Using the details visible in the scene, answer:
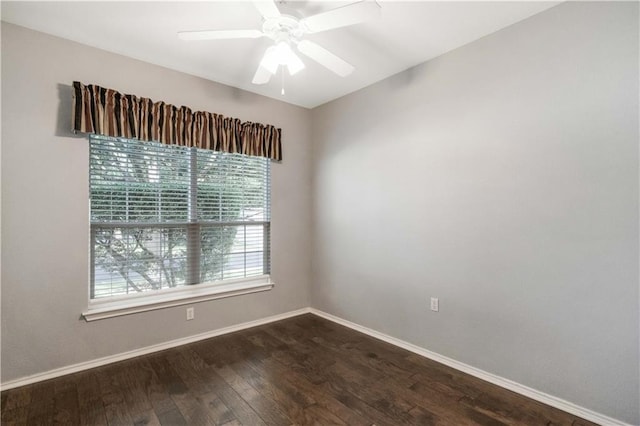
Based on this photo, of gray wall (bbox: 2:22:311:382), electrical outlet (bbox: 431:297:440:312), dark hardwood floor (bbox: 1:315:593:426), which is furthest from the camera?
electrical outlet (bbox: 431:297:440:312)

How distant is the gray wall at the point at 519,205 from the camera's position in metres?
1.81

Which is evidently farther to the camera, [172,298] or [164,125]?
[172,298]

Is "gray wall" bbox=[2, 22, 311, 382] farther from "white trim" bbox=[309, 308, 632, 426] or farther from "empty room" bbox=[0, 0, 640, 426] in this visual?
"white trim" bbox=[309, 308, 632, 426]

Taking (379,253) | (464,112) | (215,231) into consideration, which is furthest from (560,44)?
(215,231)

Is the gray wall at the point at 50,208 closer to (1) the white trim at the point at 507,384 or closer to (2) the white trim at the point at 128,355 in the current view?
(2) the white trim at the point at 128,355

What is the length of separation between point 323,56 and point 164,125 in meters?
1.65

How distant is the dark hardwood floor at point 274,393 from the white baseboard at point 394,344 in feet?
0.19

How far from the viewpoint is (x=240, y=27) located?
2.25 m

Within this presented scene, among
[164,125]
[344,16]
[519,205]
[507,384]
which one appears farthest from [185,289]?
[519,205]

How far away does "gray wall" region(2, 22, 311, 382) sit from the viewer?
86.8 inches

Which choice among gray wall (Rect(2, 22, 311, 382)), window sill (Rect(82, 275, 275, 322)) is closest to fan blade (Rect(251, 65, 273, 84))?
gray wall (Rect(2, 22, 311, 382))

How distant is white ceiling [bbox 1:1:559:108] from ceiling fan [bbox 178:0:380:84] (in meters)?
0.25

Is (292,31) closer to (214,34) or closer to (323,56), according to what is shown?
(323,56)

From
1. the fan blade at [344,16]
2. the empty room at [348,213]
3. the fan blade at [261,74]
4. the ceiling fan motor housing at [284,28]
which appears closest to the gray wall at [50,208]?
the empty room at [348,213]
